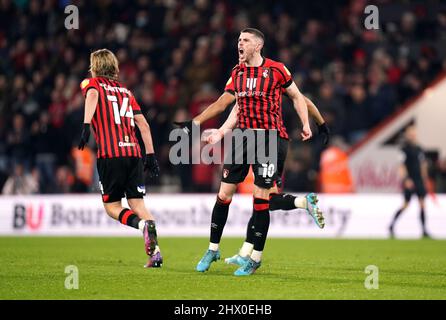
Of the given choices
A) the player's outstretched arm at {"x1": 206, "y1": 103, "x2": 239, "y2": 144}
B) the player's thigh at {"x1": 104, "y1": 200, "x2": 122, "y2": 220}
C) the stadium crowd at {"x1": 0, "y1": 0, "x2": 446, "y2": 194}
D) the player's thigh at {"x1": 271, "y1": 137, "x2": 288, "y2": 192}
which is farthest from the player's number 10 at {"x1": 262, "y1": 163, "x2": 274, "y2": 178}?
the stadium crowd at {"x1": 0, "y1": 0, "x2": 446, "y2": 194}

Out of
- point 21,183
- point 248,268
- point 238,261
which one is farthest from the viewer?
point 21,183

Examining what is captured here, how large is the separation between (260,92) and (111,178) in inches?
68.2

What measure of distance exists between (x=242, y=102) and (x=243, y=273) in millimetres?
1663

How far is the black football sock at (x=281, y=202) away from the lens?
32.5 ft

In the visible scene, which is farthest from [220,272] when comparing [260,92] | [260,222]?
[260,92]

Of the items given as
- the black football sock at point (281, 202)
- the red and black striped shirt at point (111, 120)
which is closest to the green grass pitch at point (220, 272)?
the black football sock at point (281, 202)

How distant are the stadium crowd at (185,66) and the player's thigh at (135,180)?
25.6 ft

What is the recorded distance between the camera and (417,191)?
640 inches

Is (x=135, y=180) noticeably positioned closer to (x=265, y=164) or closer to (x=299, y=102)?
(x=265, y=164)

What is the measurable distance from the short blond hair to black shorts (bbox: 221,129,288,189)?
1465 mm
